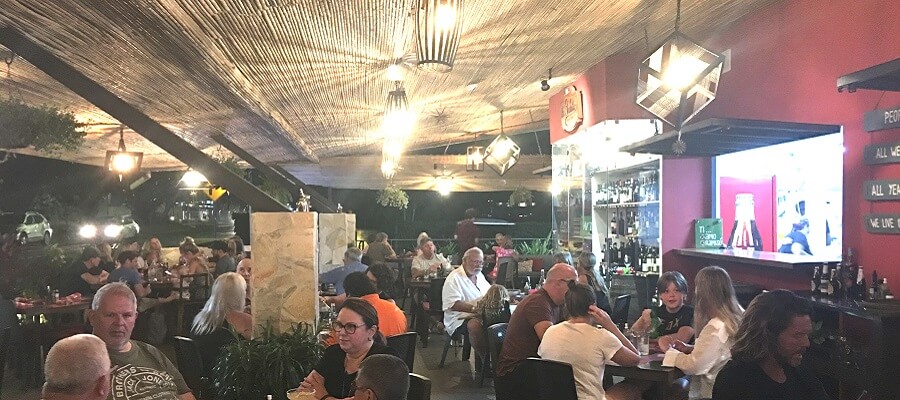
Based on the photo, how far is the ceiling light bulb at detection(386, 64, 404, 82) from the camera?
5.56 meters

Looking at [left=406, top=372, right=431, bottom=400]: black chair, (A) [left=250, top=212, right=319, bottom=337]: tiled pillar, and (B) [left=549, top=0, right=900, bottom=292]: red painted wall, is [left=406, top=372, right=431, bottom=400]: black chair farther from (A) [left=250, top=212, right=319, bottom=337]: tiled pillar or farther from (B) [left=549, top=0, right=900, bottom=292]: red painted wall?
(B) [left=549, top=0, right=900, bottom=292]: red painted wall

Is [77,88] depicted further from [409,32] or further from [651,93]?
[651,93]

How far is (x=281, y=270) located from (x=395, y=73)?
81.6 inches

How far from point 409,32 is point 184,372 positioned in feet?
8.40

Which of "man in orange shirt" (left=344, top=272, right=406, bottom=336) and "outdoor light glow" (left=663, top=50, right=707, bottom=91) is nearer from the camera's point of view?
"outdoor light glow" (left=663, top=50, right=707, bottom=91)

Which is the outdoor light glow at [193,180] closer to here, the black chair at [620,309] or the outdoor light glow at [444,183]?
the outdoor light glow at [444,183]

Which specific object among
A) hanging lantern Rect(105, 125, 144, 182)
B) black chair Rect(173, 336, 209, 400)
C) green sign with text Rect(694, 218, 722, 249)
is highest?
hanging lantern Rect(105, 125, 144, 182)

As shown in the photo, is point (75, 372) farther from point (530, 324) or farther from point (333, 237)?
point (333, 237)

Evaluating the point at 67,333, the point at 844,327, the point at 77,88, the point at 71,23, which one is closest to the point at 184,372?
the point at 77,88

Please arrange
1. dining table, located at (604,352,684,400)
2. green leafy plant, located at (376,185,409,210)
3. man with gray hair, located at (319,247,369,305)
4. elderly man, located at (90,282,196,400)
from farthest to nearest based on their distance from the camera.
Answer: green leafy plant, located at (376,185,409,210)
man with gray hair, located at (319,247,369,305)
dining table, located at (604,352,684,400)
elderly man, located at (90,282,196,400)

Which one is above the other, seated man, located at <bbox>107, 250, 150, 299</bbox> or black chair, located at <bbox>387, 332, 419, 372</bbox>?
seated man, located at <bbox>107, 250, 150, 299</bbox>

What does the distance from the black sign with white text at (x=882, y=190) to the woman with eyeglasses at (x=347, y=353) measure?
12.2ft

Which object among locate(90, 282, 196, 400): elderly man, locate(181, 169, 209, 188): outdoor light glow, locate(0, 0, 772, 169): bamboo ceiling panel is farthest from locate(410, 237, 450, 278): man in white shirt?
locate(90, 282, 196, 400): elderly man

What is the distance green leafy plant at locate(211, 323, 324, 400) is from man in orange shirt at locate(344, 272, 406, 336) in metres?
1.38
